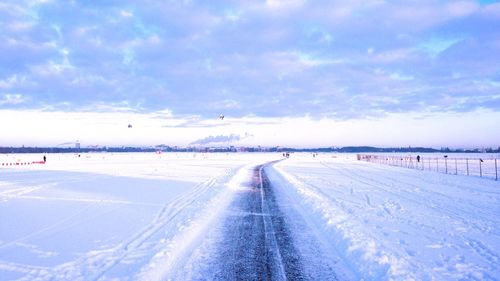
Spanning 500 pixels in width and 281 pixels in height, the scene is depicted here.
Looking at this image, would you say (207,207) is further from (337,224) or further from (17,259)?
(17,259)

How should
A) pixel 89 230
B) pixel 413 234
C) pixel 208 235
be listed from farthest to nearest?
1. pixel 89 230
2. pixel 413 234
3. pixel 208 235

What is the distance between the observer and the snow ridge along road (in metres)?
6.31

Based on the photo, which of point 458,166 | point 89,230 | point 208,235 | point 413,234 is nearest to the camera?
point 208,235

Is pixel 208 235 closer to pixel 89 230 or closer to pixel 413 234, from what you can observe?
pixel 89 230

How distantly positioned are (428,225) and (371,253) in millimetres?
4094

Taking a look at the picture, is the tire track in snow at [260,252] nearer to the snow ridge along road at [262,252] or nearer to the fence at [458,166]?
the snow ridge along road at [262,252]

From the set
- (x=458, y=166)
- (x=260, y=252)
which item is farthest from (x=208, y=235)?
(x=458, y=166)

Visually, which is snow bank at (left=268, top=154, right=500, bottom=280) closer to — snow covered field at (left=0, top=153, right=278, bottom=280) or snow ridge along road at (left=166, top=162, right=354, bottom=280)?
snow ridge along road at (left=166, top=162, right=354, bottom=280)

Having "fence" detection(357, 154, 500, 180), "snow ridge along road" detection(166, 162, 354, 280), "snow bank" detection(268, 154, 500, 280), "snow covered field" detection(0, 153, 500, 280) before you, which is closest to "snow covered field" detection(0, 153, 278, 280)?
"snow covered field" detection(0, 153, 500, 280)

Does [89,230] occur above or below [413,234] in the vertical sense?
above

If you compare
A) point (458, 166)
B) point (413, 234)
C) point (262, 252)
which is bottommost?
point (458, 166)

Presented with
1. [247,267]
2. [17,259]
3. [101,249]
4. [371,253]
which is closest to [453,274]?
[371,253]

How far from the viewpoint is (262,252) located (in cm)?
765

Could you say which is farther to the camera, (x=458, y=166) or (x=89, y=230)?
(x=458, y=166)
